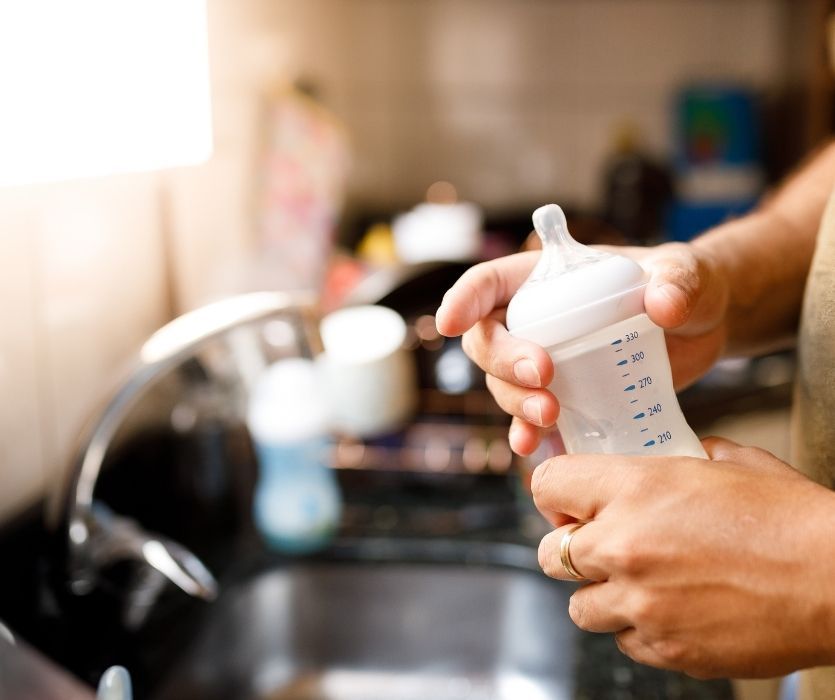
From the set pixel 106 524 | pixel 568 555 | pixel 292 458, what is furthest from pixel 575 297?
pixel 292 458

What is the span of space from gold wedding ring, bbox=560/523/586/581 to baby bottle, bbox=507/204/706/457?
0.05 meters

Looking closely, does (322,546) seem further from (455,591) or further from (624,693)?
(624,693)

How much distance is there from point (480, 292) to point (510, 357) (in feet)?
0.26

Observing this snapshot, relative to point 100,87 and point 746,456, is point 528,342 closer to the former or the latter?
point 746,456

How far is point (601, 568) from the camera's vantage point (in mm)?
458

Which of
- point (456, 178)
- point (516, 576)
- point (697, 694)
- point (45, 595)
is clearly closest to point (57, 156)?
point (45, 595)

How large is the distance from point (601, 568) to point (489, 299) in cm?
17

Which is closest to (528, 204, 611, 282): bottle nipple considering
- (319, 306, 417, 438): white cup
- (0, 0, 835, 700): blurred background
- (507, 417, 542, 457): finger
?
(507, 417, 542, 457): finger

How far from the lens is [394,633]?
103cm

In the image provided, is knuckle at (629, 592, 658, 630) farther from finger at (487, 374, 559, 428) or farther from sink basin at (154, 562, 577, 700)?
sink basin at (154, 562, 577, 700)

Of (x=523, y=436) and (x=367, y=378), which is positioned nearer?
(x=523, y=436)

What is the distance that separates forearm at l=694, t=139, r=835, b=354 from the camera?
0.68 m

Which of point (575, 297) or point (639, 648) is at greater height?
point (575, 297)

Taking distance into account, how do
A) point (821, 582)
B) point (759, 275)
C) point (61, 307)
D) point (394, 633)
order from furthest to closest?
point (394, 633)
point (61, 307)
point (759, 275)
point (821, 582)
